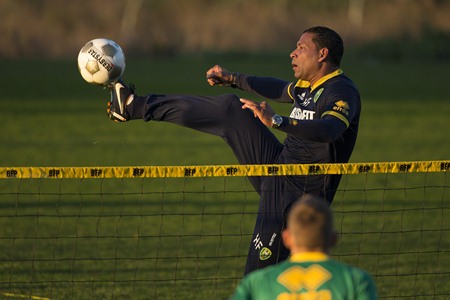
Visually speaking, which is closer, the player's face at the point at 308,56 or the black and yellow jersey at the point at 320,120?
the black and yellow jersey at the point at 320,120

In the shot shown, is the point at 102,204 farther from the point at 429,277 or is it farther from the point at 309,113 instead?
the point at 309,113

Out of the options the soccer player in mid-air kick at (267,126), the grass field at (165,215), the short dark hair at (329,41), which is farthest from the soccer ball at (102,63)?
the short dark hair at (329,41)

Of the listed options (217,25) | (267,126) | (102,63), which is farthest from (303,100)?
(217,25)

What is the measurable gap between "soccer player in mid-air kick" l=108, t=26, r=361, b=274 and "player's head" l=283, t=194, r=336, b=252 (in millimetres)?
3512

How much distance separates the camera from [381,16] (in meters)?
67.7

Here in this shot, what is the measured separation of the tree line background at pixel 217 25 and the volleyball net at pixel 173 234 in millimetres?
42545

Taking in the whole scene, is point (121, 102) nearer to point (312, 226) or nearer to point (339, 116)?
point (339, 116)

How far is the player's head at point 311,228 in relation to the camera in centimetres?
492

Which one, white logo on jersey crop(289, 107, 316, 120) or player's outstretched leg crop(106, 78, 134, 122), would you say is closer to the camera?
white logo on jersey crop(289, 107, 316, 120)

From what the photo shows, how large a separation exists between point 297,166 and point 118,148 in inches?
579

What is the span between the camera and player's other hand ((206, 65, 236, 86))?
9.53m

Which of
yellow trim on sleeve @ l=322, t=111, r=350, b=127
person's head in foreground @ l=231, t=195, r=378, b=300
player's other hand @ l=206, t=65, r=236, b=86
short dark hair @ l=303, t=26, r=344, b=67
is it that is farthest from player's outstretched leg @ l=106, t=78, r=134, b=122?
person's head in foreground @ l=231, t=195, r=378, b=300

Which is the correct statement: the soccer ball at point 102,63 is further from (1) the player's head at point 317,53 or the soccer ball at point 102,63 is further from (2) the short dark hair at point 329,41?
(2) the short dark hair at point 329,41

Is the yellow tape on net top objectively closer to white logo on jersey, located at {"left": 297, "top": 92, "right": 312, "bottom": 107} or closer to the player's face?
white logo on jersey, located at {"left": 297, "top": 92, "right": 312, "bottom": 107}
